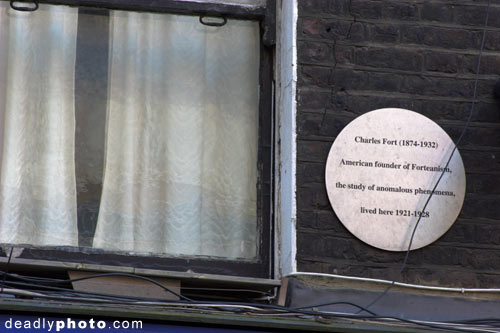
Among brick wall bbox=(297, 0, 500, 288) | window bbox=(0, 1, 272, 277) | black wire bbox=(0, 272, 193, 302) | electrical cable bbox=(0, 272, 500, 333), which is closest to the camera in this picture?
electrical cable bbox=(0, 272, 500, 333)

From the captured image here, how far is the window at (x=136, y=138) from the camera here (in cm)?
534

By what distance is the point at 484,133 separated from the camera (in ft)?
18.0

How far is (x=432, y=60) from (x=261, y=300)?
168 centimetres

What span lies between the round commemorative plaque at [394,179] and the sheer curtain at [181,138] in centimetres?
56

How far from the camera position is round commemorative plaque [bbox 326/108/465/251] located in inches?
207

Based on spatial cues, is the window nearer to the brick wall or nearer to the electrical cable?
the brick wall

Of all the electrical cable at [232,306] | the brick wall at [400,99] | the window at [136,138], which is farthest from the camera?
the window at [136,138]

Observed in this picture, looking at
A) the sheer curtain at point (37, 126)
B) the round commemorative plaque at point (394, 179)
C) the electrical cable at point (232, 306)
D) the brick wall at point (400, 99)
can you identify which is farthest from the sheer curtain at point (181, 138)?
the electrical cable at point (232, 306)

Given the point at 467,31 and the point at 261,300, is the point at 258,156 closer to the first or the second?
the point at 261,300

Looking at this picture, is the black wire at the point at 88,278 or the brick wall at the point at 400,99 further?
the brick wall at the point at 400,99

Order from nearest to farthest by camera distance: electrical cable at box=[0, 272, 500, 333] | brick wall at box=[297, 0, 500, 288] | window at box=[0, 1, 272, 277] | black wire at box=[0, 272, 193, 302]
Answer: electrical cable at box=[0, 272, 500, 333]
black wire at box=[0, 272, 193, 302]
brick wall at box=[297, 0, 500, 288]
window at box=[0, 1, 272, 277]

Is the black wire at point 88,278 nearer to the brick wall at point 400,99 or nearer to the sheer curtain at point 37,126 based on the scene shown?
the sheer curtain at point 37,126

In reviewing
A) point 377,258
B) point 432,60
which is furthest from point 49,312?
point 432,60

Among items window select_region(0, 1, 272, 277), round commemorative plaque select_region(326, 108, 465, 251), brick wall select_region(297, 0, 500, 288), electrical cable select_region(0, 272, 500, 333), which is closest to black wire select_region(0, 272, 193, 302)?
electrical cable select_region(0, 272, 500, 333)
